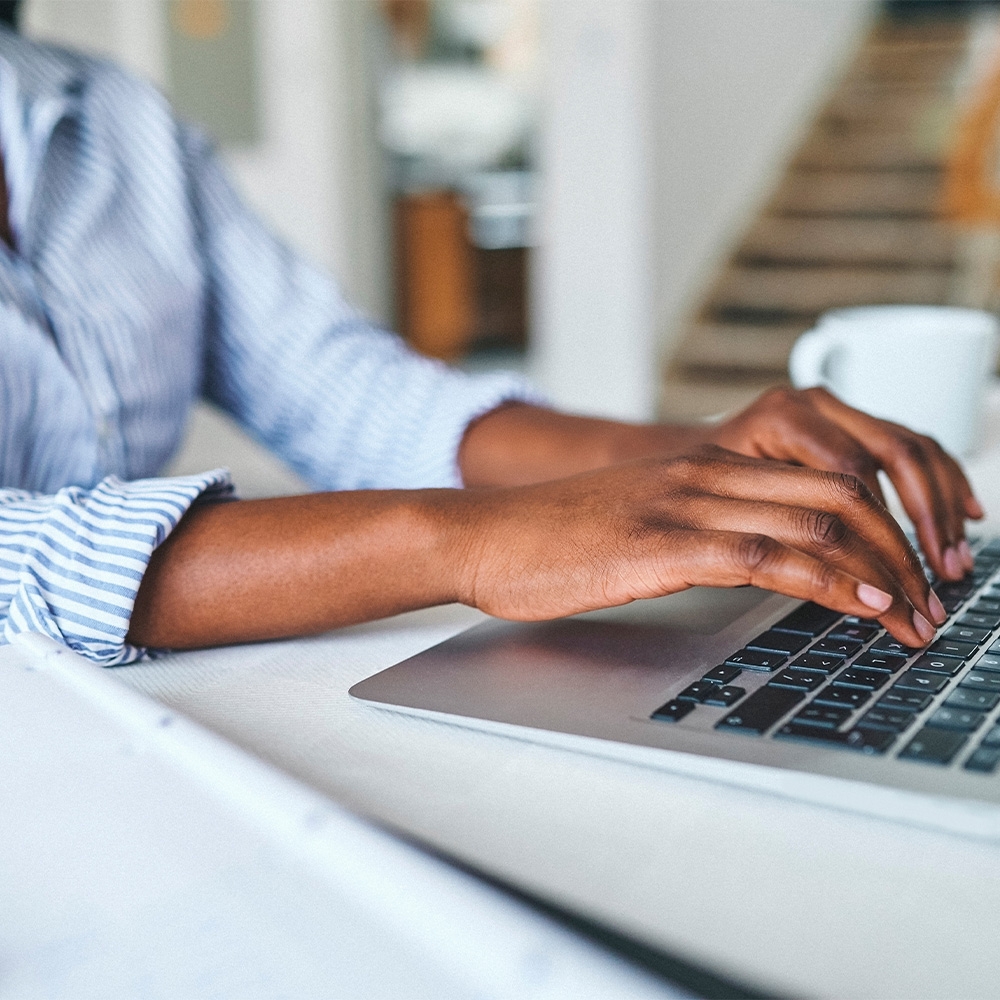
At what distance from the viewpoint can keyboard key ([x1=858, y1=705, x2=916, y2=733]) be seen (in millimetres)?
372

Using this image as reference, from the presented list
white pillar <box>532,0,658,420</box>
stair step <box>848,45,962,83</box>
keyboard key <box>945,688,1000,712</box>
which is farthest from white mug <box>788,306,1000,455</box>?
stair step <box>848,45,962,83</box>

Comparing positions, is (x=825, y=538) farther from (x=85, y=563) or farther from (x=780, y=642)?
(x=85, y=563)

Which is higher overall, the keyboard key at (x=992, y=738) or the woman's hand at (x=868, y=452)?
the woman's hand at (x=868, y=452)

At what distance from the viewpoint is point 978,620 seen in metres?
0.49

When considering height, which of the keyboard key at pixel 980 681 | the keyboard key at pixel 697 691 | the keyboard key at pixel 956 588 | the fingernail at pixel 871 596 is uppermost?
the fingernail at pixel 871 596

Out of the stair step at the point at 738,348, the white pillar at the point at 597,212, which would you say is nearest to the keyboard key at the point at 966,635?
the white pillar at the point at 597,212

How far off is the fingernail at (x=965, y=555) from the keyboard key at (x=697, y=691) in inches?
8.3

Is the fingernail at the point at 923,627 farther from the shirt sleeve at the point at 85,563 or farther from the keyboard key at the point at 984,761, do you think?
the shirt sleeve at the point at 85,563

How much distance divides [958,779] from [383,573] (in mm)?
259

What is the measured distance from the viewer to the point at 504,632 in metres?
0.50

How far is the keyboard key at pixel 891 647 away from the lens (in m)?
0.45

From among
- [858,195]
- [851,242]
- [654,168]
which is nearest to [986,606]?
[654,168]

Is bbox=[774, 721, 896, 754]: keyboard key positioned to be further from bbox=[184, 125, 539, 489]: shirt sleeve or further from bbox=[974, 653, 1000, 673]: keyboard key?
bbox=[184, 125, 539, 489]: shirt sleeve

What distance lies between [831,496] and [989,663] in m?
0.09
